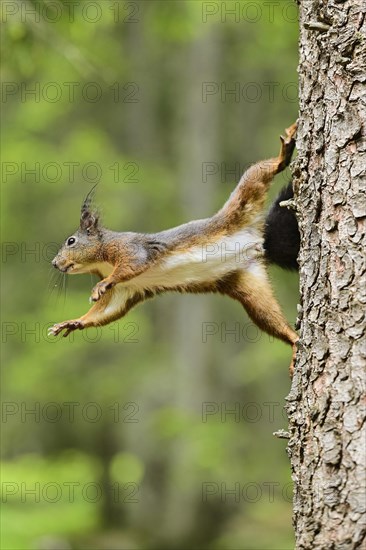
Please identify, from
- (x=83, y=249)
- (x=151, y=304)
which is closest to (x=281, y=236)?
(x=83, y=249)

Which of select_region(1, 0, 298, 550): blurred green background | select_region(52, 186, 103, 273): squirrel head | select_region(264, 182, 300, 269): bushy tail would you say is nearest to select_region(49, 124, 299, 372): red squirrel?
select_region(264, 182, 300, 269): bushy tail

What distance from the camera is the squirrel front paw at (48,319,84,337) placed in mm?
3898

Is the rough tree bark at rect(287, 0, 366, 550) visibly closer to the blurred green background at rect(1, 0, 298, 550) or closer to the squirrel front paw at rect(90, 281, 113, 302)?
the squirrel front paw at rect(90, 281, 113, 302)

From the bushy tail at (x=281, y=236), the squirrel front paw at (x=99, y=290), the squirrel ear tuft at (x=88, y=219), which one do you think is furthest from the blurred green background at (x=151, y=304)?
the squirrel front paw at (x=99, y=290)

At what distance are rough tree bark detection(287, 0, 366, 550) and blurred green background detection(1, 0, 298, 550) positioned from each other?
5.62 m

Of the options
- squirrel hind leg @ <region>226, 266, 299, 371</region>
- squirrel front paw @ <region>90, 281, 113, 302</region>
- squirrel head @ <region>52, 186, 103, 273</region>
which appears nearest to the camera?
squirrel front paw @ <region>90, 281, 113, 302</region>

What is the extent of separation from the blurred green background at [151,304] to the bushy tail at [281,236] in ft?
15.7

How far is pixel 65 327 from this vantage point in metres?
3.93

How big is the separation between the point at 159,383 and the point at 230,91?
4.43m

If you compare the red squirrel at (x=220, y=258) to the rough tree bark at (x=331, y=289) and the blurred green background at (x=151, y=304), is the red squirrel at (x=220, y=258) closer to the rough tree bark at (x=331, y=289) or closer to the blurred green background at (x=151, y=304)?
the rough tree bark at (x=331, y=289)

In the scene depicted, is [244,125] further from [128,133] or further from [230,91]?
[128,133]

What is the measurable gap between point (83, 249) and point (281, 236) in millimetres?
1126

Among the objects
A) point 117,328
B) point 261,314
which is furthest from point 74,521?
point 261,314

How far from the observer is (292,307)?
10.3 m
